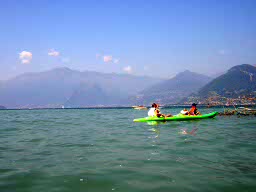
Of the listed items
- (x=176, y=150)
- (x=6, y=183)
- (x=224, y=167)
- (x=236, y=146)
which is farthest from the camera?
(x=236, y=146)

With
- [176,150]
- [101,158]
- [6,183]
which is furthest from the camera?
[176,150]

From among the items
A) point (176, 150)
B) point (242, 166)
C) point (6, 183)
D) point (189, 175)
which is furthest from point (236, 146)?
point (6, 183)

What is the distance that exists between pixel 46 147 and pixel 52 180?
21.0 feet

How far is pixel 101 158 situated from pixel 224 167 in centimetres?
492

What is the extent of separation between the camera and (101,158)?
35.6 feet

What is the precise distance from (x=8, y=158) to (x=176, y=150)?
7685 millimetres

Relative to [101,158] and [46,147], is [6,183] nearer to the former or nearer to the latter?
[101,158]

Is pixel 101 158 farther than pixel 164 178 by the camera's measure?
Yes

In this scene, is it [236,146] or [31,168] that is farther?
[236,146]

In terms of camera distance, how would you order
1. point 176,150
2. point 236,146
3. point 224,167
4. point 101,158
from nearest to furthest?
point 224,167
point 101,158
point 176,150
point 236,146

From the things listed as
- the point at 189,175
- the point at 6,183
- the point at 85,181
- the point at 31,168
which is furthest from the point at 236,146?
the point at 6,183

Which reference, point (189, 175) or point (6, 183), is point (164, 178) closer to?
point (189, 175)

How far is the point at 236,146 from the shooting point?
13133mm

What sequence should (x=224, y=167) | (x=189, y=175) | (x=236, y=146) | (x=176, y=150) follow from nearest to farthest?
(x=189, y=175), (x=224, y=167), (x=176, y=150), (x=236, y=146)
